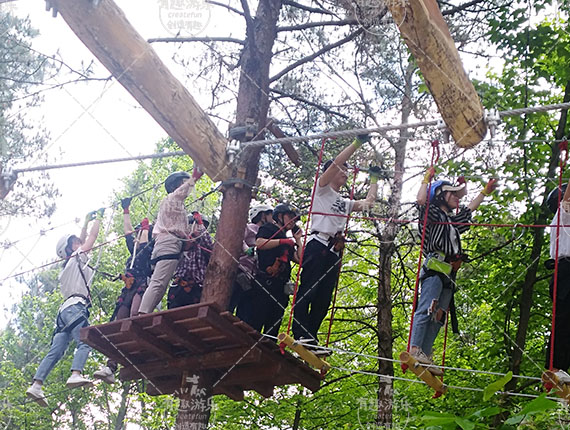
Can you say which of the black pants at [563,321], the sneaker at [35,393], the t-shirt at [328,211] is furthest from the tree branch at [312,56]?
the sneaker at [35,393]

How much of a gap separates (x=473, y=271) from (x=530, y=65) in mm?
2337

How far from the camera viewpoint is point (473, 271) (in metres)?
8.56

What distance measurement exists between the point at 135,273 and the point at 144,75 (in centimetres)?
193

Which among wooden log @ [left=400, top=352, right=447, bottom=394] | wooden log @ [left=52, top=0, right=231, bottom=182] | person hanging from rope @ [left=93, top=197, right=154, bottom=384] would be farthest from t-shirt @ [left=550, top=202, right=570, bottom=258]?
person hanging from rope @ [left=93, top=197, right=154, bottom=384]

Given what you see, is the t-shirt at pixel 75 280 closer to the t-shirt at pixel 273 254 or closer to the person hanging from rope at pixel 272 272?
the person hanging from rope at pixel 272 272

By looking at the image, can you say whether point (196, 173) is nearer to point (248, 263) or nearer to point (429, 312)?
point (248, 263)

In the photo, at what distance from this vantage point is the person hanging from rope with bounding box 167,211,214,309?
259 inches

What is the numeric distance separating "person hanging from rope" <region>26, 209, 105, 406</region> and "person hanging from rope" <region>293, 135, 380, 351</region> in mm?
2057

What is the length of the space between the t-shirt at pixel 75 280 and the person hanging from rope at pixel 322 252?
2.20 metres

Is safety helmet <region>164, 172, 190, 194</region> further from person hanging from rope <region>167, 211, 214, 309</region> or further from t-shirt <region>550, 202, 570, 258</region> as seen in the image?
t-shirt <region>550, 202, 570, 258</region>

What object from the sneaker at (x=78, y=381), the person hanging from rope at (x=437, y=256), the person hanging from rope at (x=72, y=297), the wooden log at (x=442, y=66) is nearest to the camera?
the wooden log at (x=442, y=66)

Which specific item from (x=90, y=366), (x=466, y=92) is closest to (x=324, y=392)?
(x=466, y=92)

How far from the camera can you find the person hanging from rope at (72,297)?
6.73 metres

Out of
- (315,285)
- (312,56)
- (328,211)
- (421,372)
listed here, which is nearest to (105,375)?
(315,285)
